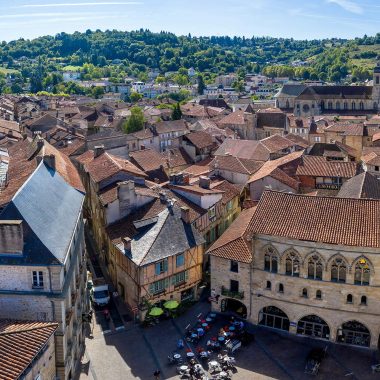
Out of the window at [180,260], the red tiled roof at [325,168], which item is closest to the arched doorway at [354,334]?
the window at [180,260]

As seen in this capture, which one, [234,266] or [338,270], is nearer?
[338,270]

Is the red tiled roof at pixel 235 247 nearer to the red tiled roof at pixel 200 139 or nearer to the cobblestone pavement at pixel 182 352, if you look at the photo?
the cobblestone pavement at pixel 182 352

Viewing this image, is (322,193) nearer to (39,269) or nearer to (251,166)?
(251,166)

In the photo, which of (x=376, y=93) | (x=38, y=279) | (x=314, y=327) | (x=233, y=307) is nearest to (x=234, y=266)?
(x=233, y=307)

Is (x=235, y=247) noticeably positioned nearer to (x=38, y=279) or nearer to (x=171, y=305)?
(x=171, y=305)

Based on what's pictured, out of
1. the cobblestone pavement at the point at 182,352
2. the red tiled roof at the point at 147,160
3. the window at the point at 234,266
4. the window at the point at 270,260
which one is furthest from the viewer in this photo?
the red tiled roof at the point at 147,160

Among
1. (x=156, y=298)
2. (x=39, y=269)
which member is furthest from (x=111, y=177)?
(x=39, y=269)

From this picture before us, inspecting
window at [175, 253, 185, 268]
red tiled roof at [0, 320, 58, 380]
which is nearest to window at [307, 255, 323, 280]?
window at [175, 253, 185, 268]
